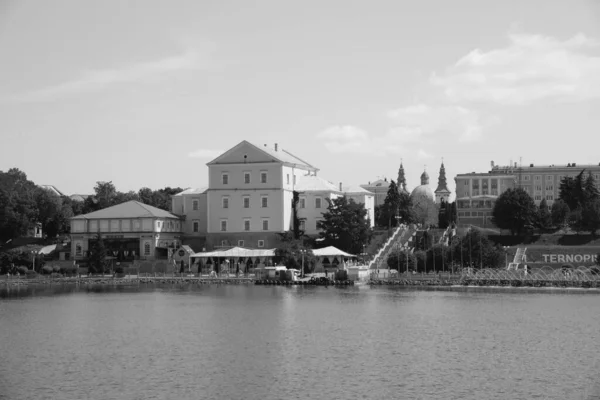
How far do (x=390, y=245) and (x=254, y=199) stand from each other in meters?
13.9

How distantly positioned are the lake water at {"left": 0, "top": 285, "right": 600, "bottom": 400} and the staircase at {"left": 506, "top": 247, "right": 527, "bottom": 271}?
20193 millimetres

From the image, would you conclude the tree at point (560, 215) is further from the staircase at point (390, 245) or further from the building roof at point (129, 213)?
the building roof at point (129, 213)

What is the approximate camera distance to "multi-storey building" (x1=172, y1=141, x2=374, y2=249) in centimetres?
9700

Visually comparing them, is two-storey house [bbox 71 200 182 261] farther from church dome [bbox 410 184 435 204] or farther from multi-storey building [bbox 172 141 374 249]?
church dome [bbox 410 184 435 204]

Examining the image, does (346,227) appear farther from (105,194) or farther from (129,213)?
(105,194)

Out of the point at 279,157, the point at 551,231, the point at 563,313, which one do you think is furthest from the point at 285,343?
the point at 551,231

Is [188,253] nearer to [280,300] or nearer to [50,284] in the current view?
[50,284]

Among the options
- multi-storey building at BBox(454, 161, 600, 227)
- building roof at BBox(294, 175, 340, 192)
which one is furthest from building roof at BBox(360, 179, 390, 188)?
building roof at BBox(294, 175, 340, 192)

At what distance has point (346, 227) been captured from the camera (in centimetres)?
9138

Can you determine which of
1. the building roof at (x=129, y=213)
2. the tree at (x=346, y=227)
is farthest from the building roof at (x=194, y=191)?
the tree at (x=346, y=227)

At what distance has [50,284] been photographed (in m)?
86.2

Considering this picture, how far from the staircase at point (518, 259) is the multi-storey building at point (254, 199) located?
62.2 ft

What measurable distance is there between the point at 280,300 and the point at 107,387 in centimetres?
3323

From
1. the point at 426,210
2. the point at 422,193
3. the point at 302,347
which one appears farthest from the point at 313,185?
the point at 302,347
